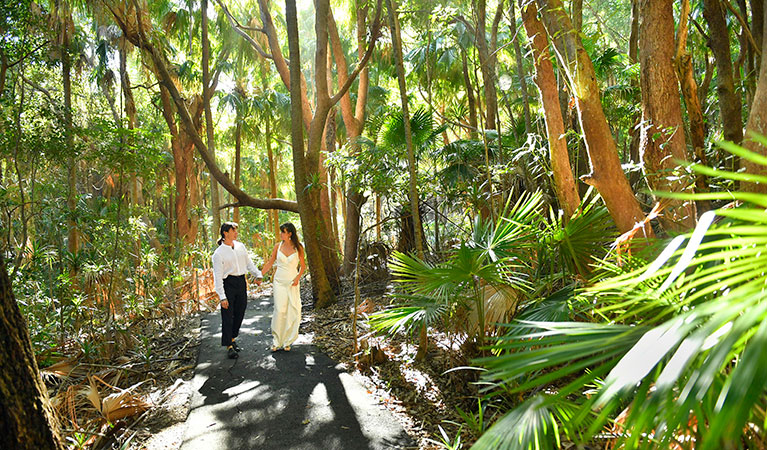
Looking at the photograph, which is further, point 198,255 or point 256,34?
point 256,34

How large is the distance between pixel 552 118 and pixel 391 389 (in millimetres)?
3449

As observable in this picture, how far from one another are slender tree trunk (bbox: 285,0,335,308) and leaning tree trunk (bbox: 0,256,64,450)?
7412mm

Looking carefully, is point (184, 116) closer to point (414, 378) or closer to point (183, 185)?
point (414, 378)

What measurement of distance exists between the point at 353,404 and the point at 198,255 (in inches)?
410

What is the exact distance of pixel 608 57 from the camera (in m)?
8.52

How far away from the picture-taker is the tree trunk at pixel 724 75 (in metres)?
4.89

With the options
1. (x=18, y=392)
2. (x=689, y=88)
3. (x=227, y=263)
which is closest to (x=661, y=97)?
(x=689, y=88)

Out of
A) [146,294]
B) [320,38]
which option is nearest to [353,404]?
[146,294]

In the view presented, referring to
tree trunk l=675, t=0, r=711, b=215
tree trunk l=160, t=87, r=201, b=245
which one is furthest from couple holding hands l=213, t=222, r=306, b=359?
tree trunk l=160, t=87, r=201, b=245

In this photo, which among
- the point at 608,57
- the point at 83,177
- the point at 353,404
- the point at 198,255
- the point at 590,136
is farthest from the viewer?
the point at 83,177

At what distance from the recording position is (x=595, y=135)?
4273mm

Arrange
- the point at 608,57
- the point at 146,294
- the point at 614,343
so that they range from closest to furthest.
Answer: the point at 614,343 → the point at 608,57 → the point at 146,294

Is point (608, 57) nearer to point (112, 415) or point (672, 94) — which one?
point (672, 94)

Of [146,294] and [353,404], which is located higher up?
[146,294]
